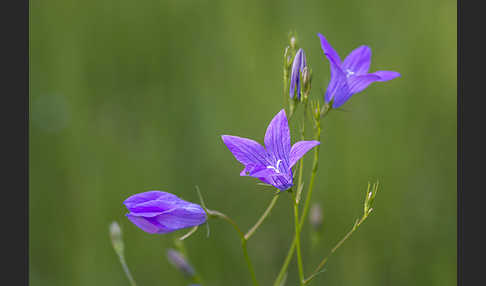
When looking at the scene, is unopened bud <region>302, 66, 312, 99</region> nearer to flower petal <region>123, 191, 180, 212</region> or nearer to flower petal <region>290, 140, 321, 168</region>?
flower petal <region>290, 140, 321, 168</region>

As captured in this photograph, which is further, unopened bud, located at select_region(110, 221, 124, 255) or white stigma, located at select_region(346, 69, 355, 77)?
unopened bud, located at select_region(110, 221, 124, 255)

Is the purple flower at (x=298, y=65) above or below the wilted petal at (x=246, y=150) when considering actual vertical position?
above

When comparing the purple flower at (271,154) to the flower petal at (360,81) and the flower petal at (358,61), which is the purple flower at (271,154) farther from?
the flower petal at (358,61)

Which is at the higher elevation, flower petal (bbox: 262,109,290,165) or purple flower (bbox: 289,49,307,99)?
purple flower (bbox: 289,49,307,99)

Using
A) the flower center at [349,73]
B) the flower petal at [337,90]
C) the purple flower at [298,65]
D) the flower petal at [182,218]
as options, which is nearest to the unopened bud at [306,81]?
the purple flower at [298,65]

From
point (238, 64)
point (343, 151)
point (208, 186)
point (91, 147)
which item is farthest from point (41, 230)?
point (343, 151)

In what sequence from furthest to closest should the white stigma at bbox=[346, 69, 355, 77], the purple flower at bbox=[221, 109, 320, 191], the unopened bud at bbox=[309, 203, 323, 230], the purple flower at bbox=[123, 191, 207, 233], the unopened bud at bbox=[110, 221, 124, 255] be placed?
the unopened bud at bbox=[309, 203, 323, 230] → the unopened bud at bbox=[110, 221, 124, 255] → the white stigma at bbox=[346, 69, 355, 77] → the purple flower at bbox=[123, 191, 207, 233] → the purple flower at bbox=[221, 109, 320, 191]

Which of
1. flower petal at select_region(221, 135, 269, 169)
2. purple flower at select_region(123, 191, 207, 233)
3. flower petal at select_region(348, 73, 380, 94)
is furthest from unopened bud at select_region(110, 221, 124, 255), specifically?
flower petal at select_region(348, 73, 380, 94)

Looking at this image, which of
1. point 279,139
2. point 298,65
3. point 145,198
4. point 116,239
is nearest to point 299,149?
point 279,139
